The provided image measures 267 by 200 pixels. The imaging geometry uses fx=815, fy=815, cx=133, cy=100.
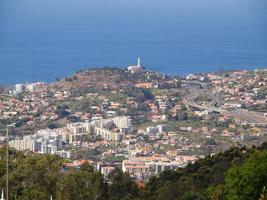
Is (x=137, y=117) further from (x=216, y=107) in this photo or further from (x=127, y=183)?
(x=127, y=183)

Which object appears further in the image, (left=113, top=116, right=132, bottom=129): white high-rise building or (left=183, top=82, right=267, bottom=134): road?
(left=113, top=116, right=132, bottom=129): white high-rise building

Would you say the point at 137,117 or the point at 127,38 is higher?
the point at 127,38

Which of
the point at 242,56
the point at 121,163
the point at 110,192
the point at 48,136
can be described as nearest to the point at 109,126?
the point at 48,136

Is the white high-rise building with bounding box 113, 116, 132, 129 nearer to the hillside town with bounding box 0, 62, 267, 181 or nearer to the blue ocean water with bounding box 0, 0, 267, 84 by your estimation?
the hillside town with bounding box 0, 62, 267, 181

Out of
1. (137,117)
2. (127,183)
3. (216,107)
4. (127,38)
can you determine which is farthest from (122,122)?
(127,38)

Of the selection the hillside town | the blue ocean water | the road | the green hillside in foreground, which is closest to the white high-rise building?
the hillside town

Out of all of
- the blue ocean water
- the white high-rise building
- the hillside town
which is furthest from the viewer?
the blue ocean water

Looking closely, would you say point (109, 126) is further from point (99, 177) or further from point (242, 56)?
point (242, 56)
